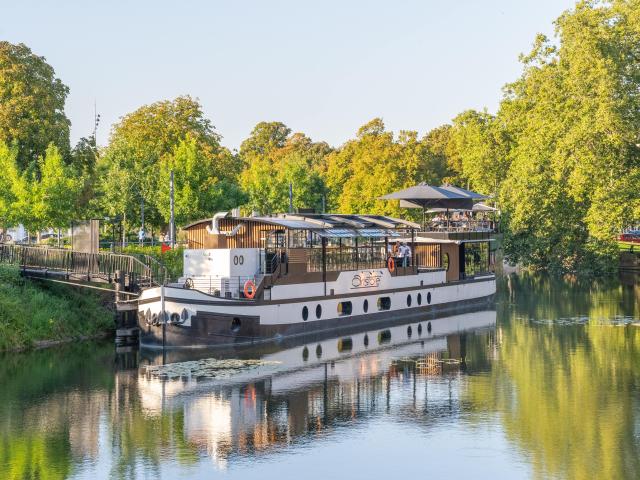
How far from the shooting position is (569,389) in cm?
3291

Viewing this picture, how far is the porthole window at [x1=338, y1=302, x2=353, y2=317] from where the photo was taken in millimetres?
49188

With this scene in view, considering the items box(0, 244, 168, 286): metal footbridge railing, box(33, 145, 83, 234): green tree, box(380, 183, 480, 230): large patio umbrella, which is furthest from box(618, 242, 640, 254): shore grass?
box(0, 244, 168, 286): metal footbridge railing

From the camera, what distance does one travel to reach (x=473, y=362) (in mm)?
39281

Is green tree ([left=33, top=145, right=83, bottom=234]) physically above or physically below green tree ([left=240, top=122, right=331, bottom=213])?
below

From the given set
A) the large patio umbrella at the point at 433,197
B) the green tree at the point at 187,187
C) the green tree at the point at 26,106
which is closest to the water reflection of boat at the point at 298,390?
the large patio umbrella at the point at 433,197

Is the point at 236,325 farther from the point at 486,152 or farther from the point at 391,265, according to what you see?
the point at 486,152

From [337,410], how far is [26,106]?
144 feet

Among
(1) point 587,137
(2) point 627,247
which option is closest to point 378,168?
(2) point 627,247

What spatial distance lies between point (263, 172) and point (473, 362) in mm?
63588

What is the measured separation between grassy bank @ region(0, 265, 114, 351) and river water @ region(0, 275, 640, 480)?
1414 millimetres

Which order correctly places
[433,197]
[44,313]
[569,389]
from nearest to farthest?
[569,389] → [44,313] → [433,197]

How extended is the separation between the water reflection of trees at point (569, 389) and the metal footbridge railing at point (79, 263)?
56.4 ft

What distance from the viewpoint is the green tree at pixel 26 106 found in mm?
65188

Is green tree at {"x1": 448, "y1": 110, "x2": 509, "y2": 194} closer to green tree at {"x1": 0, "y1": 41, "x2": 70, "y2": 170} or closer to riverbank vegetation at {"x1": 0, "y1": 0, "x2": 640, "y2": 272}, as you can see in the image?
riverbank vegetation at {"x1": 0, "y1": 0, "x2": 640, "y2": 272}
